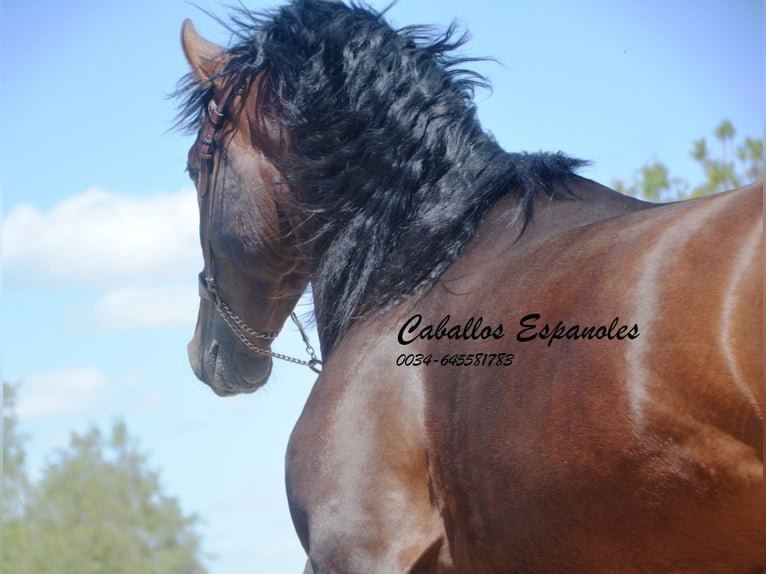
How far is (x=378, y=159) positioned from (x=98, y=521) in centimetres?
2216

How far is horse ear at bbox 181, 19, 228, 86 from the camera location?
13.1 feet

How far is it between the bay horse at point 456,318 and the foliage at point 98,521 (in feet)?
65.5

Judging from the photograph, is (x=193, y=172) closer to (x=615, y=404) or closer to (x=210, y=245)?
(x=210, y=245)

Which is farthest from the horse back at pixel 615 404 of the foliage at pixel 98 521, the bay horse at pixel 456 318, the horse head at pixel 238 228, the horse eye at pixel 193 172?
the foliage at pixel 98 521

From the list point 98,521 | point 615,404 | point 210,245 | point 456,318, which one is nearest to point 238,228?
point 210,245

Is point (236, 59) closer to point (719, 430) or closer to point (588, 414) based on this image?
point (588, 414)

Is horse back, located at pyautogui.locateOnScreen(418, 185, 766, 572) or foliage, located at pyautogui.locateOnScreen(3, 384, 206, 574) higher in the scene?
foliage, located at pyautogui.locateOnScreen(3, 384, 206, 574)

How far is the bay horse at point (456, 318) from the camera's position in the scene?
7.13ft

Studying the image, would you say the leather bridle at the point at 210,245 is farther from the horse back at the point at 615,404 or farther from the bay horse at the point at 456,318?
the horse back at the point at 615,404

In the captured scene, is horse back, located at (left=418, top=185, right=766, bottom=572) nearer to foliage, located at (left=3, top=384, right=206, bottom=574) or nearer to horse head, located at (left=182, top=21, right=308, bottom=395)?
horse head, located at (left=182, top=21, right=308, bottom=395)

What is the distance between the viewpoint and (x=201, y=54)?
4145mm

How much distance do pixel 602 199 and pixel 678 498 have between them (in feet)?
4.20

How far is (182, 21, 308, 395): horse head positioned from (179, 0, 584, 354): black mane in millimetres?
130

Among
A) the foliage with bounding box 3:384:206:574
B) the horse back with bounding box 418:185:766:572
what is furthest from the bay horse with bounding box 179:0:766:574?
the foliage with bounding box 3:384:206:574
